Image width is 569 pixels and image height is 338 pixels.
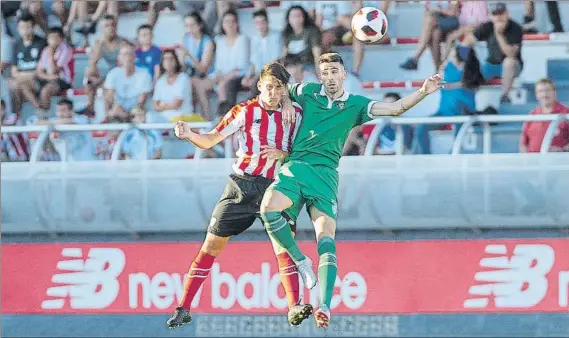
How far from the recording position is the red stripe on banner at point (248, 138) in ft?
26.9

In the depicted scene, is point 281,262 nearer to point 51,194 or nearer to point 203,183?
point 203,183

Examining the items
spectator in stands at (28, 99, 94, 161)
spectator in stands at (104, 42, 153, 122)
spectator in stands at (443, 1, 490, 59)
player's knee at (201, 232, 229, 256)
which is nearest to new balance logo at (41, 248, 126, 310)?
spectator in stands at (28, 99, 94, 161)

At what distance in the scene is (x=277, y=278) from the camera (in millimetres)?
10531

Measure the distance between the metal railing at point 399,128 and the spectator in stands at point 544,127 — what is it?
0.23 ft

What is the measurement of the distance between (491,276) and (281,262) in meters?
2.62

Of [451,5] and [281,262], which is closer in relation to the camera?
[281,262]

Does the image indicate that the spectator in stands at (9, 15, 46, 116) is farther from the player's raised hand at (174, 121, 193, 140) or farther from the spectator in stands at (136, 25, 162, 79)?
the player's raised hand at (174, 121, 193, 140)

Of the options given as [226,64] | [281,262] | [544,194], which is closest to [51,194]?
[226,64]

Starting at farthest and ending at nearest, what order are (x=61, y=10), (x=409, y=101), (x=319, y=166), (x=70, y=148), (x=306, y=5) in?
(x=61, y=10)
(x=306, y=5)
(x=70, y=148)
(x=319, y=166)
(x=409, y=101)

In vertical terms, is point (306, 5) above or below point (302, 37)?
above

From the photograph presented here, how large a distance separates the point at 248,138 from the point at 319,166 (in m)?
0.53

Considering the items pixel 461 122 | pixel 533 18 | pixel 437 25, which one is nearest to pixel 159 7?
pixel 437 25

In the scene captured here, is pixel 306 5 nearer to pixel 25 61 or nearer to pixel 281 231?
pixel 25 61

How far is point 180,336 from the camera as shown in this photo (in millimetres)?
10844
